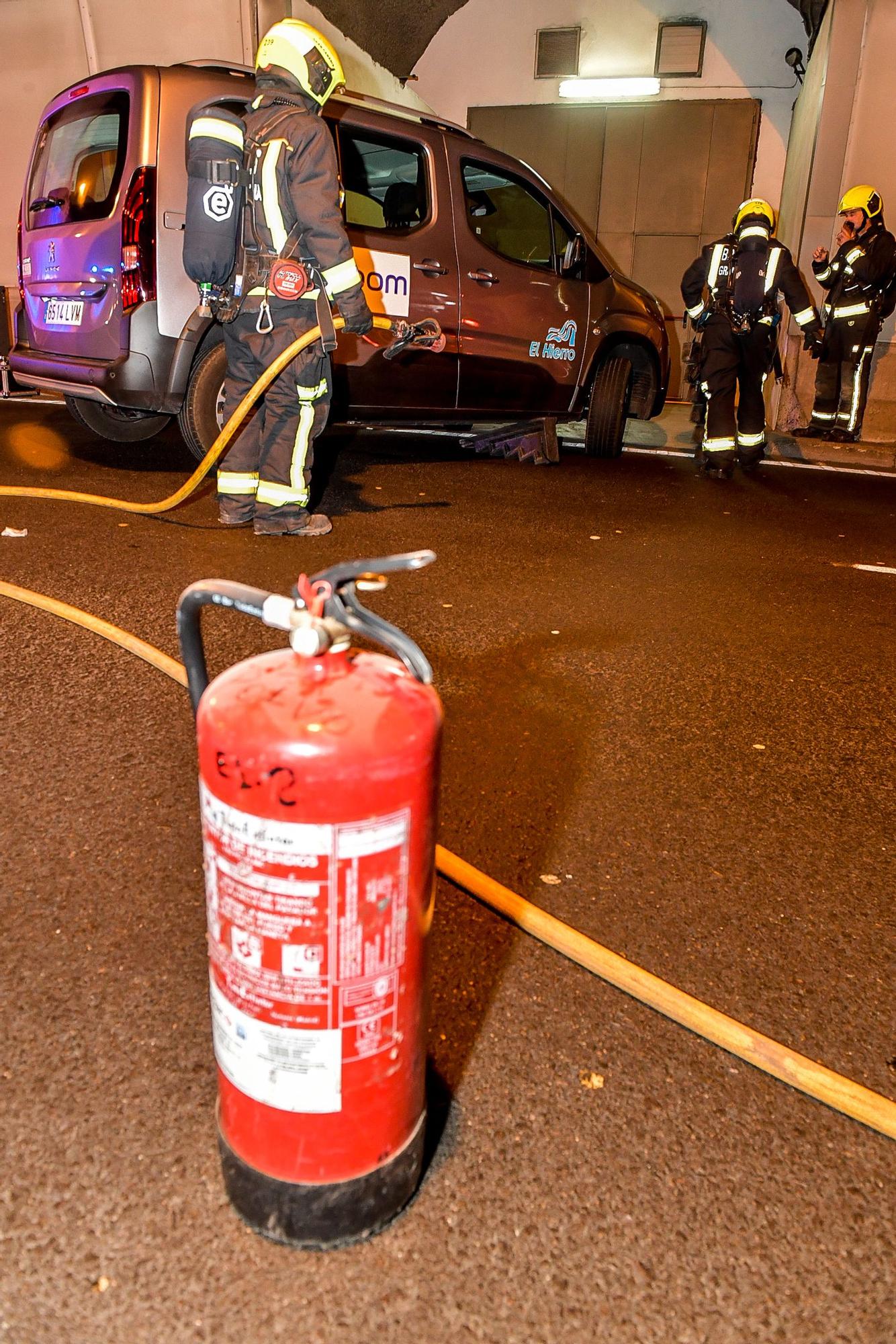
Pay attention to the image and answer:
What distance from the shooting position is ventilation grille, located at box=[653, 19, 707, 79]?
1177cm

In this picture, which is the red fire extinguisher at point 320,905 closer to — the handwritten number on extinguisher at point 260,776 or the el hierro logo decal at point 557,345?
the handwritten number on extinguisher at point 260,776

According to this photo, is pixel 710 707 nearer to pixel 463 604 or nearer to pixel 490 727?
pixel 490 727

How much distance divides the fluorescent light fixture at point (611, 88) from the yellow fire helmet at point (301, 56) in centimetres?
926

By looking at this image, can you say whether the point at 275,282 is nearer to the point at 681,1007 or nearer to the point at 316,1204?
the point at 681,1007

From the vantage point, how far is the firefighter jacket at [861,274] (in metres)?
8.73

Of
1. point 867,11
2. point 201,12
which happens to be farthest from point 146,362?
point 867,11

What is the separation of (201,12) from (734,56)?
605cm

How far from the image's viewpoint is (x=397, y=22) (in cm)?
1149

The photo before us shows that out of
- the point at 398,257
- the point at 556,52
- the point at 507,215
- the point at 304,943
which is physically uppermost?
the point at 556,52

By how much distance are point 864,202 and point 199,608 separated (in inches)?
363

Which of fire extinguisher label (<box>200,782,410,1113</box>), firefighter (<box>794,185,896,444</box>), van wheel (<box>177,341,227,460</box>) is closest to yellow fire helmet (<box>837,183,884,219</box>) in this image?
firefighter (<box>794,185,896,444</box>)

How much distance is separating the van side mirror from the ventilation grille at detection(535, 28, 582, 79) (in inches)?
254

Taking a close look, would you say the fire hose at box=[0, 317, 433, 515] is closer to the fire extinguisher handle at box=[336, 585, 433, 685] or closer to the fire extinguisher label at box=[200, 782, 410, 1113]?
the fire extinguisher handle at box=[336, 585, 433, 685]

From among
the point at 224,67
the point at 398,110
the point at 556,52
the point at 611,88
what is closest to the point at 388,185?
the point at 398,110
